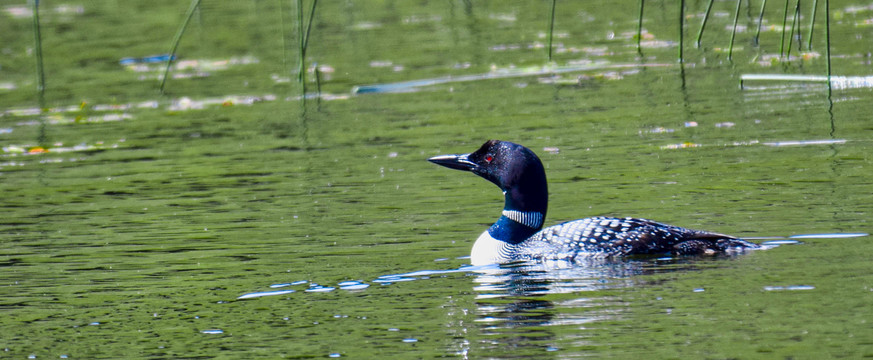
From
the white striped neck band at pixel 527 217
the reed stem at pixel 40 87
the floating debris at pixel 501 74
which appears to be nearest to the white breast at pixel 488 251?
the white striped neck band at pixel 527 217

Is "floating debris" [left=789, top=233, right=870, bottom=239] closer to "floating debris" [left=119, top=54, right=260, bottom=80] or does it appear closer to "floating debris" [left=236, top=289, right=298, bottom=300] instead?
"floating debris" [left=236, top=289, right=298, bottom=300]

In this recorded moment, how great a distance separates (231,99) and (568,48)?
425 cm

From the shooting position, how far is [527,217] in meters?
8.88

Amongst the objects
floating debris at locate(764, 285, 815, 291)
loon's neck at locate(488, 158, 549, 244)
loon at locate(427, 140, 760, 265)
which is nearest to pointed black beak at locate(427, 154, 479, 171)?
loon at locate(427, 140, 760, 265)

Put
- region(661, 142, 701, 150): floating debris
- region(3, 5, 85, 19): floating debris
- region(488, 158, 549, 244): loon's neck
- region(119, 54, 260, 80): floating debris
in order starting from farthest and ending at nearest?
region(3, 5, 85, 19): floating debris
region(119, 54, 260, 80): floating debris
region(661, 142, 701, 150): floating debris
region(488, 158, 549, 244): loon's neck

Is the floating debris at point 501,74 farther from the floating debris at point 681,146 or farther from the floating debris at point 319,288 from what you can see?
the floating debris at point 319,288

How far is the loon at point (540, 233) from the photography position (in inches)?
317

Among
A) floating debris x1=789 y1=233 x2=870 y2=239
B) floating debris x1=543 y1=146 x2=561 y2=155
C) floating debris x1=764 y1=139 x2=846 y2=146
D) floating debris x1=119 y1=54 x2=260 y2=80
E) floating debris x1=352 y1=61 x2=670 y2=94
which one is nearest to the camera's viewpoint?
floating debris x1=789 y1=233 x2=870 y2=239

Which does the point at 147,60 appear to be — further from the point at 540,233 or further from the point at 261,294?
the point at 261,294

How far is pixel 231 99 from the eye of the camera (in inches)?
632

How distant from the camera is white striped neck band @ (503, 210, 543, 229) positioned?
8.85 metres

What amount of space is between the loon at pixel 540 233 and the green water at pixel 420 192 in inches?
9.6

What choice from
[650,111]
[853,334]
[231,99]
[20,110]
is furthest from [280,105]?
[853,334]

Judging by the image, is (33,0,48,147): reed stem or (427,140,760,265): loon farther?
(33,0,48,147): reed stem
